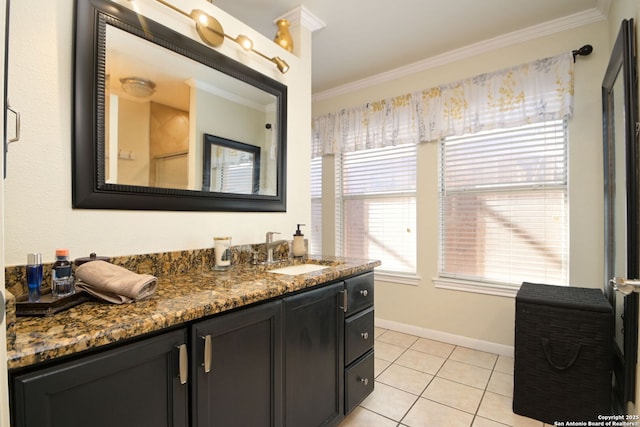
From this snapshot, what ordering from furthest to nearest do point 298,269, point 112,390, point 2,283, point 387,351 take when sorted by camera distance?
1. point 387,351
2. point 298,269
3. point 112,390
4. point 2,283

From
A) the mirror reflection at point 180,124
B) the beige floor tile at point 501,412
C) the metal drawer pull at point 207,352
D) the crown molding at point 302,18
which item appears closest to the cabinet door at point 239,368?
the metal drawer pull at point 207,352

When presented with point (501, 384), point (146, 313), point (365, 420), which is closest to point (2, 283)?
point (146, 313)

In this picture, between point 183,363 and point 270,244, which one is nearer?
point 183,363

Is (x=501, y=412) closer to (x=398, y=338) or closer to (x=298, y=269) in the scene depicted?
(x=398, y=338)

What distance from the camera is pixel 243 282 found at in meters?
1.38

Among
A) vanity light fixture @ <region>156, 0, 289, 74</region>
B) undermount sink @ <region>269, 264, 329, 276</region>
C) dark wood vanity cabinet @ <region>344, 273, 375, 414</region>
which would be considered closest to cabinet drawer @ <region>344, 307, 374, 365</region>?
dark wood vanity cabinet @ <region>344, 273, 375, 414</region>

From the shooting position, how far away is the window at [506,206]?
2.48 m

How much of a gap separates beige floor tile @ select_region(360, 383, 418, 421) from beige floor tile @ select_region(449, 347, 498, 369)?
0.76 metres

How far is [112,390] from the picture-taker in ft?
2.71

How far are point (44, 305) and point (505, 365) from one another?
2.92 m

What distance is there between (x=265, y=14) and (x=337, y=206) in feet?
6.76

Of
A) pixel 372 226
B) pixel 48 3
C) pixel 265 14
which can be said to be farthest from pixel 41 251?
pixel 372 226

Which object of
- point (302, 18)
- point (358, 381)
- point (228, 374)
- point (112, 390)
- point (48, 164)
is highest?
point (302, 18)

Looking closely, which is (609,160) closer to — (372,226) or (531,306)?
(531,306)
